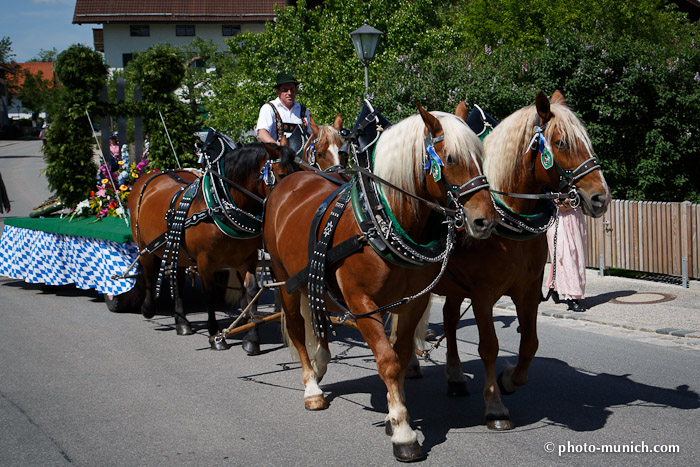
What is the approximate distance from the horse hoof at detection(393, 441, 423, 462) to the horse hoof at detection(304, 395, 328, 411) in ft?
4.15

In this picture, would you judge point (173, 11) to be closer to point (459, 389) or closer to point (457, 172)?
point (459, 389)

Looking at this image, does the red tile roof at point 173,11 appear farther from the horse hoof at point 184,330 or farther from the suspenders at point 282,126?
the horse hoof at point 184,330

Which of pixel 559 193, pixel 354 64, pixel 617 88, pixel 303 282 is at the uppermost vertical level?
pixel 354 64

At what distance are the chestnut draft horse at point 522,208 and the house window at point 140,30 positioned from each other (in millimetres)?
59775

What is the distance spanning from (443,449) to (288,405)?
1526 mm

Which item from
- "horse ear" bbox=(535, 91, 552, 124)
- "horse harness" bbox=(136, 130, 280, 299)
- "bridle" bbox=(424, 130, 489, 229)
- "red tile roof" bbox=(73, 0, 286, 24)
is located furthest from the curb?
"red tile roof" bbox=(73, 0, 286, 24)

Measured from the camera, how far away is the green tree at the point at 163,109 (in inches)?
432

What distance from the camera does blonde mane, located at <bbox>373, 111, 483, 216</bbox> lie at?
169 inches

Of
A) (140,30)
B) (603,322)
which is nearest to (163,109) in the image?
(603,322)

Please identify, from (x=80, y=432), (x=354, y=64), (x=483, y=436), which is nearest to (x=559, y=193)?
(x=483, y=436)

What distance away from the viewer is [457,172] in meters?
4.29

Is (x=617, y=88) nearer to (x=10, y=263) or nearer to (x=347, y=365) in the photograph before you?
(x=347, y=365)

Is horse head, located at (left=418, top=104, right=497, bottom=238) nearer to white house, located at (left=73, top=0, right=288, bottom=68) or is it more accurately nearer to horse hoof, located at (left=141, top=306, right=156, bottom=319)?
horse hoof, located at (left=141, top=306, right=156, bottom=319)

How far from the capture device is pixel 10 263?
11570 mm
